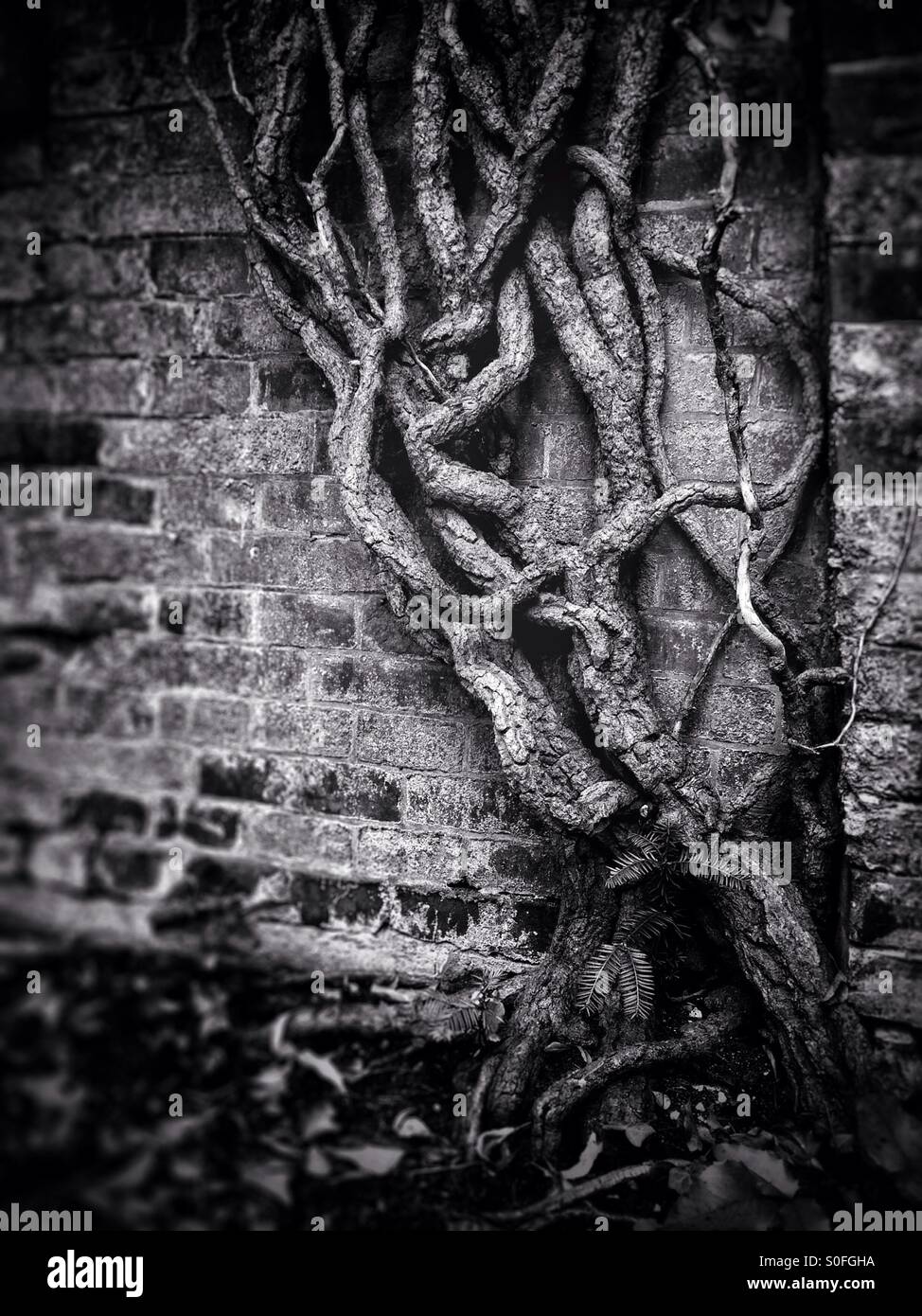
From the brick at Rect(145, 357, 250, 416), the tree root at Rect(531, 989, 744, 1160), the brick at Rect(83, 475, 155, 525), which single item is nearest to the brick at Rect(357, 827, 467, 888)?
the tree root at Rect(531, 989, 744, 1160)

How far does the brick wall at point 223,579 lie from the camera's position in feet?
6.63

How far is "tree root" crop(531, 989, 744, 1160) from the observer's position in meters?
1.81

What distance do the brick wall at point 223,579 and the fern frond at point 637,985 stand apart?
0.25 metres

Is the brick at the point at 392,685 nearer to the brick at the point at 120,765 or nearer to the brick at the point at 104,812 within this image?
the brick at the point at 120,765

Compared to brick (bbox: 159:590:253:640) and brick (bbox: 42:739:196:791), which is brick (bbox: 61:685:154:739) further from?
brick (bbox: 159:590:253:640)

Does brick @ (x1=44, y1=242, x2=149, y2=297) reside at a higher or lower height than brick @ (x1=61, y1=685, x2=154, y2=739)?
higher

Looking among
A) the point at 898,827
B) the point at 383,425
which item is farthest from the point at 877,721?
the point at 383,425

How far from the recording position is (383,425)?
2.05 m

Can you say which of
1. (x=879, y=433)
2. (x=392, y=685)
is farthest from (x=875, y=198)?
(x=392, y=685)

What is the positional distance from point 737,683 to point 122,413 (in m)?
1.70

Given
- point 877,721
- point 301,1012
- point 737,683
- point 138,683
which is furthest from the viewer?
point 138,683

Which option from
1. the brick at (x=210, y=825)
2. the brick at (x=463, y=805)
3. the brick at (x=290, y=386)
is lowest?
the brick at (x=210, y=825)

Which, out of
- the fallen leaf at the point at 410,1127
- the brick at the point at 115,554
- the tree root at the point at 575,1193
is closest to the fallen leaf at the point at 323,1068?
the fallen leaf at the point at 410,1127
